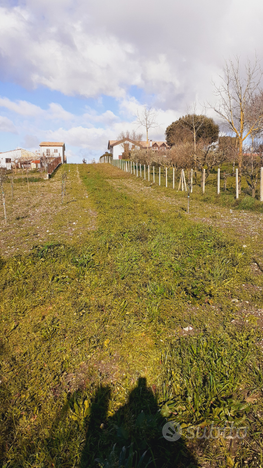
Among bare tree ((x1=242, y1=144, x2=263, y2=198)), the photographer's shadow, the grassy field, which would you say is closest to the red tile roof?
bare tree ((x1=242, y1=144, x2=263, y2=198))

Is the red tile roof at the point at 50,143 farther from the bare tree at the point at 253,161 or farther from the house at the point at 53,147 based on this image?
the bare tree at the point at 253,161

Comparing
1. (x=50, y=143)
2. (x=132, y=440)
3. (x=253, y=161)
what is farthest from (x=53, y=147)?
(x=132, y=440)

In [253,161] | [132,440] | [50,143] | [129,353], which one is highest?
[50,143]

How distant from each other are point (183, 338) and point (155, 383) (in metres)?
0.77

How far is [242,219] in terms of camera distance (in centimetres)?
932

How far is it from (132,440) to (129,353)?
1.07m

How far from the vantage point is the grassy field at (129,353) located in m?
2.27

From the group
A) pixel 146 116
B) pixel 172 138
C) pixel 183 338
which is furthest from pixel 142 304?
pixel 172 138

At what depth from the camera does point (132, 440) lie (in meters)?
2.25

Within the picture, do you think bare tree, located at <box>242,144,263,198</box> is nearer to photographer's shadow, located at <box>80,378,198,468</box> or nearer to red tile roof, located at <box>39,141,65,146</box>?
photographer's shadow, located at <box>80,378,198,468</box>

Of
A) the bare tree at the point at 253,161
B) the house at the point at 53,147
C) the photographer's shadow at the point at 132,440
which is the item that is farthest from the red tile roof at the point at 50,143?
the photographer's shadow at the point at 132,440

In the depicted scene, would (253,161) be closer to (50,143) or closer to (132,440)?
(132,440)

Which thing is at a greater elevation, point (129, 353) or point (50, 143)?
point (50, 143)

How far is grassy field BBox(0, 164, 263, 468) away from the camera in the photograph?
89.3 inches
